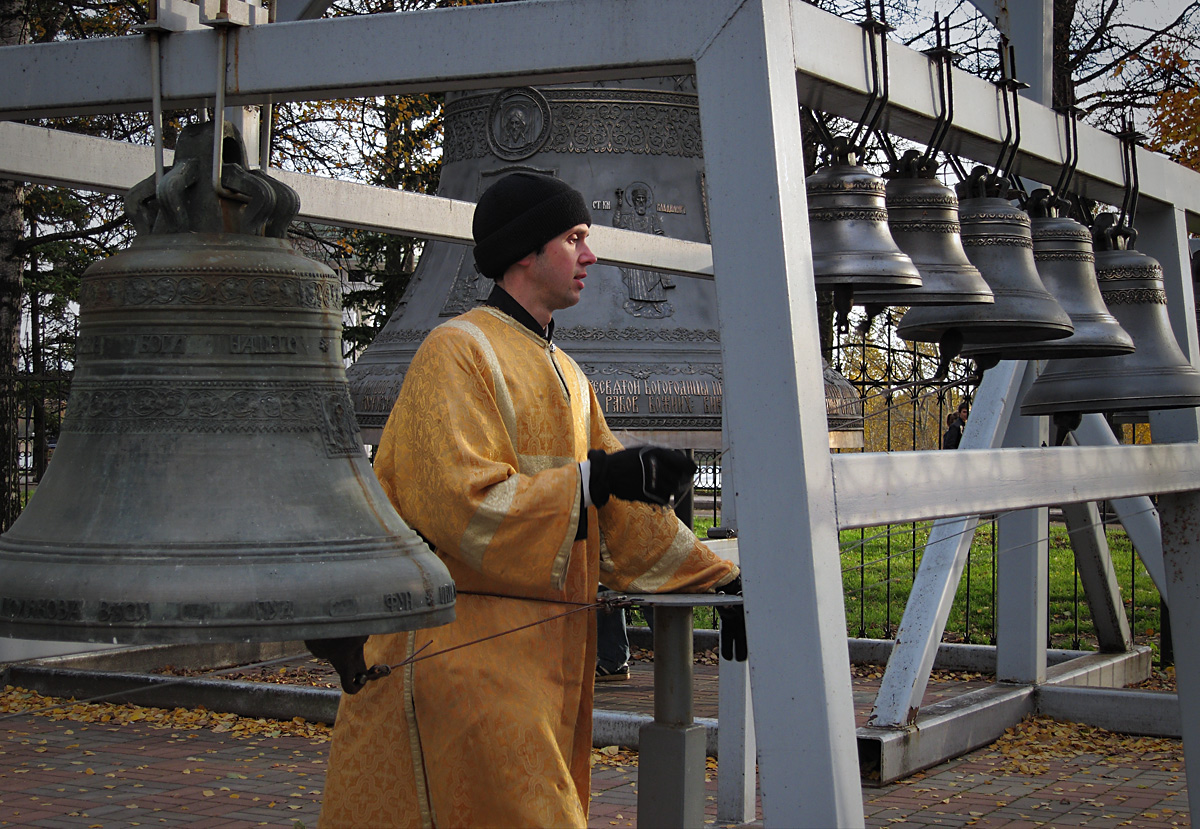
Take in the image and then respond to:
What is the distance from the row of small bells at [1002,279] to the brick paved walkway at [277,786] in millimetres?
1449

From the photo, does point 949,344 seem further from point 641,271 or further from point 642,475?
point 641,271

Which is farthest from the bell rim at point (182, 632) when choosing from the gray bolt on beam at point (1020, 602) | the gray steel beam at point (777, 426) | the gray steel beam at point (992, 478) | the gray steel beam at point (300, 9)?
the gray bolt on beam at point (1020, 602)

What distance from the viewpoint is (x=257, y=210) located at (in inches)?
88.5

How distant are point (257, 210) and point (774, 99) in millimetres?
869

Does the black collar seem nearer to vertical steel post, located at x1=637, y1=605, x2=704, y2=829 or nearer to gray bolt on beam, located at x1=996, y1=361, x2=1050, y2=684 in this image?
vertical steel post, located at x1=637, y1=605, x2=704, y2=829

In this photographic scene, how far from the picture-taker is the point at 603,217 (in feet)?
19.5

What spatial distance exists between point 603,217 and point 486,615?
11.4ft

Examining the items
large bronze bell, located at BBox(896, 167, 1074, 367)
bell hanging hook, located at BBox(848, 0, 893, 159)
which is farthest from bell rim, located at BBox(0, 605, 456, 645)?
large bronze bell, located at BBox(896, 167, 1074, 367)

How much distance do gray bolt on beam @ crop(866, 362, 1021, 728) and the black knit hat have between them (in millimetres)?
3073

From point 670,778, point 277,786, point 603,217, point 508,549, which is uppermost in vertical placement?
point 603,217

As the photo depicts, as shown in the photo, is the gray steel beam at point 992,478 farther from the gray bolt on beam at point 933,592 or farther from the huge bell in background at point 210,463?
the gray bolt on beam at point 933,592

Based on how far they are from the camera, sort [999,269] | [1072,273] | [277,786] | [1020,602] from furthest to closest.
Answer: [1020,602]
[277,786]
[1072,273]
[999,269]

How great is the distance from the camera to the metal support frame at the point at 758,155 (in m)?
2.34

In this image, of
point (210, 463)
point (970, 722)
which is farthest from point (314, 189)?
point (970, 722)
